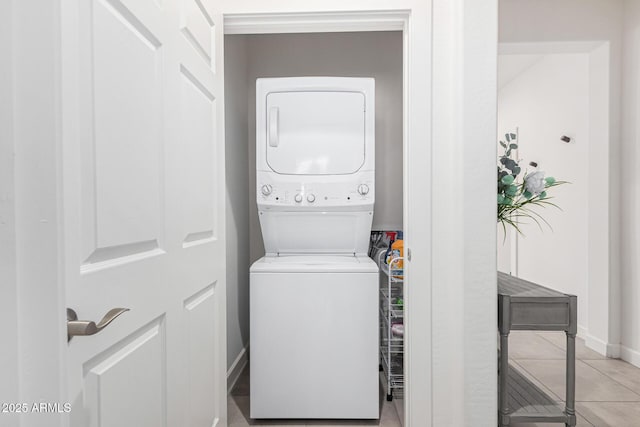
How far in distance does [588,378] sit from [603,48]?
7.32 feet

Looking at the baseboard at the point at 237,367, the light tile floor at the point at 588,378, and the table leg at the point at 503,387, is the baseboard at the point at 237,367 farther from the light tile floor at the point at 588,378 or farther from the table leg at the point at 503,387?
the light tile floor at the point at 588,378

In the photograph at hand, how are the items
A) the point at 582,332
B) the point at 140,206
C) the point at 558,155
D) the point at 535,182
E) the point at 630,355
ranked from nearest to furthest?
1. the point at 140,206
2. the point at 535,182
3. the point at 630,355
4. the point at 582,332
5. the point at 558,155

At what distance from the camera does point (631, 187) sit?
2605 mm

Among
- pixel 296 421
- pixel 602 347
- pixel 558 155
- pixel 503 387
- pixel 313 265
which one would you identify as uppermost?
pixel 558 155

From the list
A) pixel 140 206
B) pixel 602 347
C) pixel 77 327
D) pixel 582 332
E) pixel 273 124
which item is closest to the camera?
pixel 77 327

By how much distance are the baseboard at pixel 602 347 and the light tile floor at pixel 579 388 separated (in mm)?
41

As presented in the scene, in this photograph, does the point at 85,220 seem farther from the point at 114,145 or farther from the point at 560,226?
the point at 560,226

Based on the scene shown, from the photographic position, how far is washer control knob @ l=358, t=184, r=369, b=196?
7.23ft

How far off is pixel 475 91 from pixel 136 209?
1212 mm

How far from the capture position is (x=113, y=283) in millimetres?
822

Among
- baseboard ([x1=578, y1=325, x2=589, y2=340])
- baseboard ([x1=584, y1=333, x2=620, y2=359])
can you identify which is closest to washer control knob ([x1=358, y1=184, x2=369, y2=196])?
baseboard ([x1=584, y1=333, x2=620, y2=359])

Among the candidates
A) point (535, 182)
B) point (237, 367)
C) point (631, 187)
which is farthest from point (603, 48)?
point (237, 367)

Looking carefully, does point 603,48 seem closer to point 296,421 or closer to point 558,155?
point 558,155

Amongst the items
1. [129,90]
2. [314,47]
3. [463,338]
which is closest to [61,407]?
[129,90]
